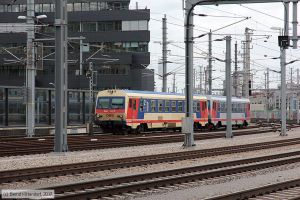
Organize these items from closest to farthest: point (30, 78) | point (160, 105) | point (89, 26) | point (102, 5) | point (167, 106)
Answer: point (30, 78)
point (160, 105)
point (167, 106)
point (89, 26)
point (102, 5)

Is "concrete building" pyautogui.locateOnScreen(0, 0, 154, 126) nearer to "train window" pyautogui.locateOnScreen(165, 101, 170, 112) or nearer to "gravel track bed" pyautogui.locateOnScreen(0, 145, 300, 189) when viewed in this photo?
"train window" pyautogui.locateOnScreen(165, 101, 170, 112)

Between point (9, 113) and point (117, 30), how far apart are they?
41961 millimetres

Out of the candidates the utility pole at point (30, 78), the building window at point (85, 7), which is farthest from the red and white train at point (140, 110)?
the building window at point (85, 7)

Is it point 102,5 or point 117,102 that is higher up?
point 102,5

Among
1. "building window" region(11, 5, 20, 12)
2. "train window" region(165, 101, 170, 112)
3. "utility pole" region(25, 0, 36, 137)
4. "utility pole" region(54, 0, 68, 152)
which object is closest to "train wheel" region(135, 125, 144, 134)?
"train window" region(165, 101, 170, 112)

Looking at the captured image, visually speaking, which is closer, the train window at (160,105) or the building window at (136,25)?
the train window at (160,105)

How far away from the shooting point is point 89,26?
259 ft

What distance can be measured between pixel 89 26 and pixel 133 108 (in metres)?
44.9

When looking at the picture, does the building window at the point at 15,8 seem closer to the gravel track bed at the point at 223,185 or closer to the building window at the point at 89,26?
the building window at the point at 89,26

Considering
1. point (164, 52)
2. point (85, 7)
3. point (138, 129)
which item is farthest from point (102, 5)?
point (138, 129)

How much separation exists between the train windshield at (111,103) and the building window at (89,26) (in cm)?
4324

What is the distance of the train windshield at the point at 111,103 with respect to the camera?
35.6m

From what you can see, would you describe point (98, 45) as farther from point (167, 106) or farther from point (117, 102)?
point (117, 102)

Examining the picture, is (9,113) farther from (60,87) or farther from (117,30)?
(117,30)
